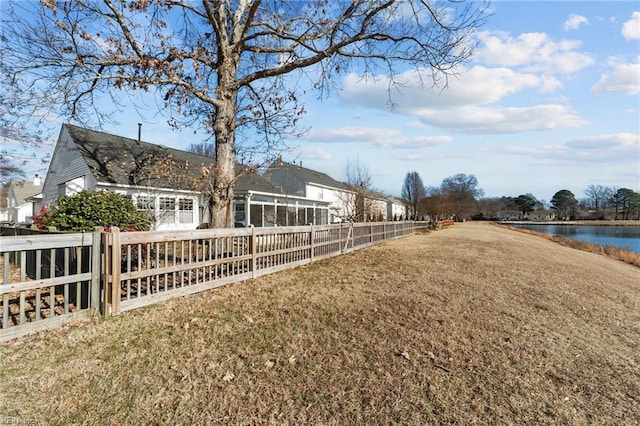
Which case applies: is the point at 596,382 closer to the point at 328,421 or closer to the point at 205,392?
the point at 328,421

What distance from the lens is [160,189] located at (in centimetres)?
1506

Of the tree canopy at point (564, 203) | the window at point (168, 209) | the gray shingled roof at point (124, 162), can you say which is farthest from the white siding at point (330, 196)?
the tree canopy at point (564, 203)

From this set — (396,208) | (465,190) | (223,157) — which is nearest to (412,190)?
(396,208)

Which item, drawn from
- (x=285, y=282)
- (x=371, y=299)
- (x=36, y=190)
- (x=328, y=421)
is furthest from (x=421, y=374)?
(x=36, y=190)

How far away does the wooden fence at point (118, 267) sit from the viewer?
12.3 ft

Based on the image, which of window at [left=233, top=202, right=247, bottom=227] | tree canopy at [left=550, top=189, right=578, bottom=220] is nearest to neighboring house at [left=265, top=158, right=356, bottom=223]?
window at [left=233, top=202, right=247, bottom=227]

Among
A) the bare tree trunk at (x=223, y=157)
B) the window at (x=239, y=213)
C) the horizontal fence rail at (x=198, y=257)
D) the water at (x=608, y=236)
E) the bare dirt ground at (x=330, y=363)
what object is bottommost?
the water at (x=608, y=236)

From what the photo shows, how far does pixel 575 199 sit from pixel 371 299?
109768mm

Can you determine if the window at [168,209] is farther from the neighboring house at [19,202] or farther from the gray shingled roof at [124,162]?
the neighboring house at [19,202]

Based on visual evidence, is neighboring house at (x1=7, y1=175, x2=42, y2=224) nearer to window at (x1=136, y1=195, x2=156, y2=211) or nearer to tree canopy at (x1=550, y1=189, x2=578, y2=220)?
window at (x1=136, y1=195, x2=156, y2=211)

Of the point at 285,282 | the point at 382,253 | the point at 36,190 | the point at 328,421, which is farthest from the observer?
the point at 36,190

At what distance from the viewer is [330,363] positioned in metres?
3.37

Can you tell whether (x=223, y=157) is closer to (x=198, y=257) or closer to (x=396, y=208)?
(x=198, y=257)

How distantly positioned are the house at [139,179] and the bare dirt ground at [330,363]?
9.50 meters
